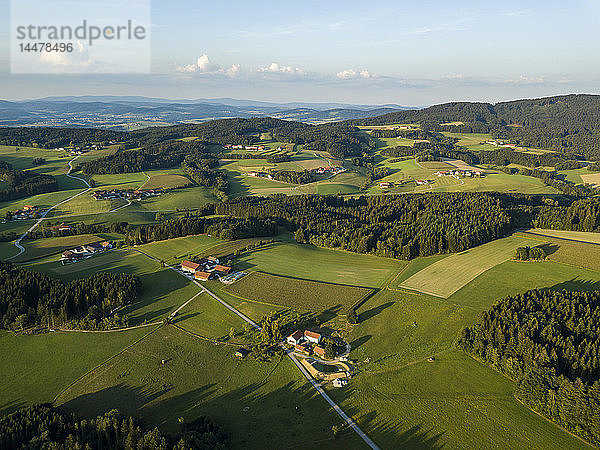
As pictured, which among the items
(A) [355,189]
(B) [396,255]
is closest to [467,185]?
(A) [355,189]

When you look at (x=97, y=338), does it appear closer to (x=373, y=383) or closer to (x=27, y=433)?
(x=27, y=433)

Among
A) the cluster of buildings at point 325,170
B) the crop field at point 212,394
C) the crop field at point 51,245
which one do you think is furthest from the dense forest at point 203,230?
the cluster of buildings at point 325,170

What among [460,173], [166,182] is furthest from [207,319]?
[460,173]

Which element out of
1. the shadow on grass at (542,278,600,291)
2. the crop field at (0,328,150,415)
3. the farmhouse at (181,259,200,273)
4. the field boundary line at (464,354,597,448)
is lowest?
the crop field at (0,328,150,415)

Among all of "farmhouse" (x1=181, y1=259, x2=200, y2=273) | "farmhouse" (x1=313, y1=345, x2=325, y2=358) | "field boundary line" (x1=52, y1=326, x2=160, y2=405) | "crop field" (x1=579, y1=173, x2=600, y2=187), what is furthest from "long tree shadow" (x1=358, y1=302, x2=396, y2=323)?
"crop field" (x1=579, y1=173, x2=600, y2=187)

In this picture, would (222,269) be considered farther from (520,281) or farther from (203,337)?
(520,281)

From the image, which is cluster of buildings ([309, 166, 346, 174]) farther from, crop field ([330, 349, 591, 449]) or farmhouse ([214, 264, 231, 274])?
crop field ([330, 349, 591, 449])
